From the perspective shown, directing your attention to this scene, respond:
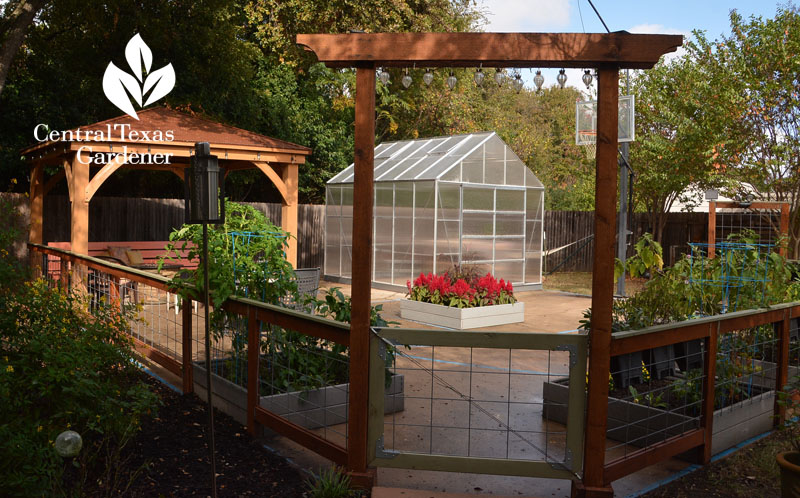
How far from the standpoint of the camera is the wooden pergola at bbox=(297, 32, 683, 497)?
11.2ft

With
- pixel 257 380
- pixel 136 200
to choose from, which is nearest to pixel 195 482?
pixel 257 380

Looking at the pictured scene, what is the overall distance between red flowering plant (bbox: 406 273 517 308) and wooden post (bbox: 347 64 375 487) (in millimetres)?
5756

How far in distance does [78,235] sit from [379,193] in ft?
20.4

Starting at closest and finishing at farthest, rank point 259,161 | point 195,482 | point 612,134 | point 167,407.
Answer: point 612,134
point 195,482
point 167,407
point 259,161

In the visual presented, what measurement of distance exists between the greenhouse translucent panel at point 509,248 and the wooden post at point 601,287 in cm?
1033

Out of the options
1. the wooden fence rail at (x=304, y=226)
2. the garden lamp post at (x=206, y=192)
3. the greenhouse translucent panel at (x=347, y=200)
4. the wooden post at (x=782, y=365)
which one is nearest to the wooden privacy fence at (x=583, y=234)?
the wooden fence rail at (x=304, y=226)

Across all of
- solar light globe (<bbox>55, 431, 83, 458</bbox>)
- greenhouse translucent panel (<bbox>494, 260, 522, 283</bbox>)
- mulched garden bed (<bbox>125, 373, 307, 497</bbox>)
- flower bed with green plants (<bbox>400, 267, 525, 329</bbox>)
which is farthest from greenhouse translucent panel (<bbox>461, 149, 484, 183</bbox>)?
solar light globe (<bbox>55, 431, 83, 458</bbox>)

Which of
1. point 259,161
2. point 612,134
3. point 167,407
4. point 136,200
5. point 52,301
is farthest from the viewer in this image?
point 136,200

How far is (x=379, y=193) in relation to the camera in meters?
14.5

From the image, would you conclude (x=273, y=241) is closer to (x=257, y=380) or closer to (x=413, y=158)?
(x=257, y=380)

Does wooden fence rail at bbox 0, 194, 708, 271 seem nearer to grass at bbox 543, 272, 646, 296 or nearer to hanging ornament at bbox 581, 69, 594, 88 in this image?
grass at bbox 543, 272, 646, 296

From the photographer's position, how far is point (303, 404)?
471 centimetres

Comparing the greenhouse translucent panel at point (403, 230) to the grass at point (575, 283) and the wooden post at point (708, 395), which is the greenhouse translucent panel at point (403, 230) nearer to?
the grass at point (575, 283)

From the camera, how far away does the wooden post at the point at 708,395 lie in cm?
434
